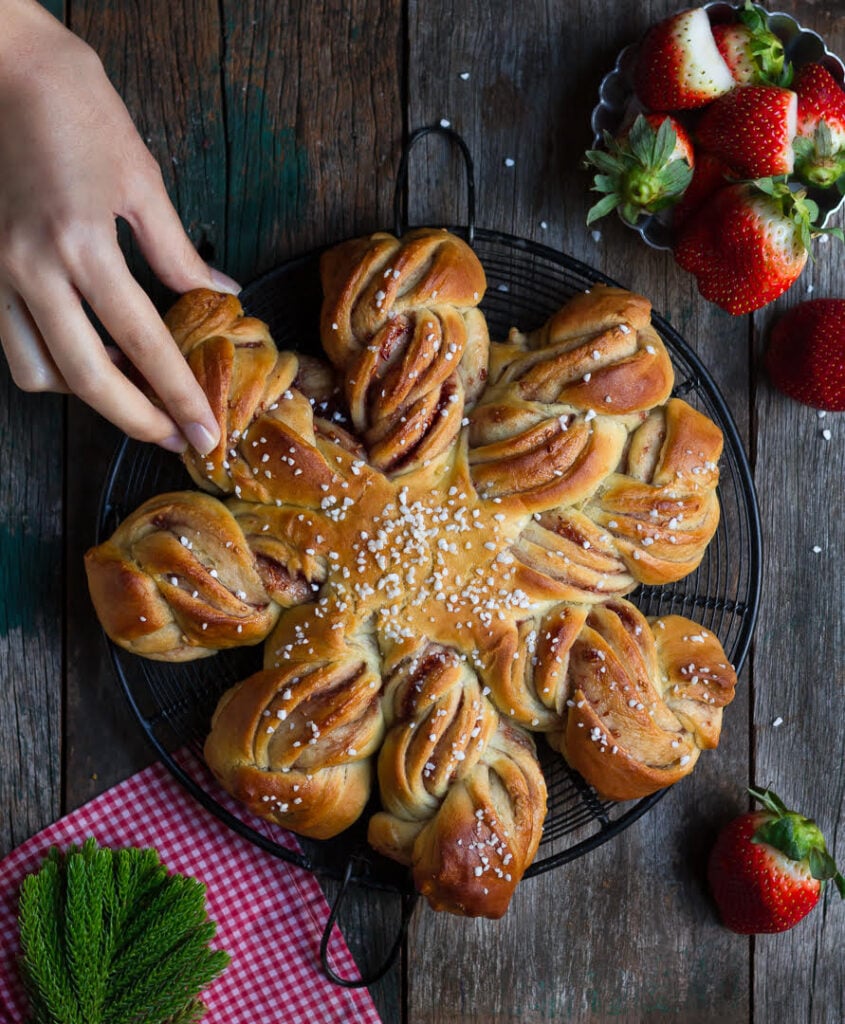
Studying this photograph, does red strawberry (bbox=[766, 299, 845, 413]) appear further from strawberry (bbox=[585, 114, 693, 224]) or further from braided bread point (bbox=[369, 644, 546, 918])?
braided bread point (bbox=[369, 644, 546, 918])

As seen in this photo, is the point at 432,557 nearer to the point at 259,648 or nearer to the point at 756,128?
the point at 259,648

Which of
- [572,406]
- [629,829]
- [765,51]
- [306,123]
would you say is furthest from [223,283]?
[629,829]

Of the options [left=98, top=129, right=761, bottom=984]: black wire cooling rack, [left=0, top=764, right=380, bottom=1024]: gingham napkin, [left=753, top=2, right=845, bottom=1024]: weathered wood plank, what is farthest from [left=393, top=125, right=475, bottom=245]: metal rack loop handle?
[left=0, top=764, right=380, bottom=1024]: gingham napkin

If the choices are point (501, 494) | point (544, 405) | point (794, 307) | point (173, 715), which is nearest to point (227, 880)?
point (173, 715)

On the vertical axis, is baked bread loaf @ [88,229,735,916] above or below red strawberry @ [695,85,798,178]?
below

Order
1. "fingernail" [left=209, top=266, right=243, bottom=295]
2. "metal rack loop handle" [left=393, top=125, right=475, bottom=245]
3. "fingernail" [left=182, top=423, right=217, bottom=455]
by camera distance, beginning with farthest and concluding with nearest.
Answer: "metal rack loop handle" [left=393, top=125, right=475, bottom=245] < "fingernail" [left=209, top=266, right=243, bottom=295] < "fingernail" [left=182, top=423, right=217, bottom=455]

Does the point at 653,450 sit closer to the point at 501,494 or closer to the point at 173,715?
the point at 501,494
